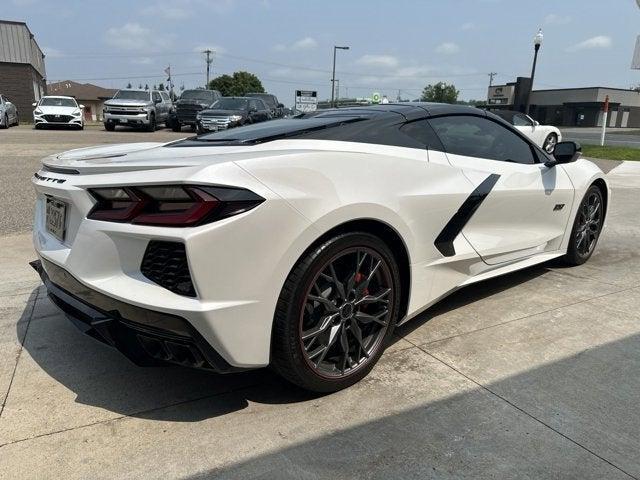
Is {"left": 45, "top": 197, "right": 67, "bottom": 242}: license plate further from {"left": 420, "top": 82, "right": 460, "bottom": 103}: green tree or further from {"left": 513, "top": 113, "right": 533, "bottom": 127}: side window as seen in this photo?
{"left": 420, "top": 82, "right": 460, "bottom": 103}: green tree

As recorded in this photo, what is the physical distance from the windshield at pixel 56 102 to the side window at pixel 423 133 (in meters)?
23.1

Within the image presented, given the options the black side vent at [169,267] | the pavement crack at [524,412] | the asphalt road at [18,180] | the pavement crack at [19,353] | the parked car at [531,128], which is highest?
the parked car at [531,128]

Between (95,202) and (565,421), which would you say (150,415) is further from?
(565,421)

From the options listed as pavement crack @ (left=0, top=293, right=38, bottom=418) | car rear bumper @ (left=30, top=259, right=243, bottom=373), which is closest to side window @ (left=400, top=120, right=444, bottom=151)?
car rear bumper @ (left=30, top=259, right=243, bottom=373)

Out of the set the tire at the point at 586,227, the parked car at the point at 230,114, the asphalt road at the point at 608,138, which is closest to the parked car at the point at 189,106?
the parked car at the point at 230,114

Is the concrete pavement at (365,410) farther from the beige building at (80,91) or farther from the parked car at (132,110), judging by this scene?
the beige building at (80,91)

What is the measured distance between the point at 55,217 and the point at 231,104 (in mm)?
16230

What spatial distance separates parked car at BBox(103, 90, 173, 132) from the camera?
2125cm

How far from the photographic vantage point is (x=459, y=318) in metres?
3.74

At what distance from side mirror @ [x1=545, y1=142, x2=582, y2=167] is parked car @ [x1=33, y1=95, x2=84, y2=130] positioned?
72.8 feet

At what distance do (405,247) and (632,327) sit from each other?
1.84m

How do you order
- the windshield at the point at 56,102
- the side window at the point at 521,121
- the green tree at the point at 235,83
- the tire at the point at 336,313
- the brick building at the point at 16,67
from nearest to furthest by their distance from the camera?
1. the tire at the point at 336,313
2. the side window at the point at 521,121
3. the windshield at the point at 56,102
4. the brick building at the point at 16,67
5. the green tree at the point at 235,83

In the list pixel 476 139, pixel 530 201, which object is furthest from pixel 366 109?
pixel 530 201

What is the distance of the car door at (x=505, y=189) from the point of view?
3434 millimetres
